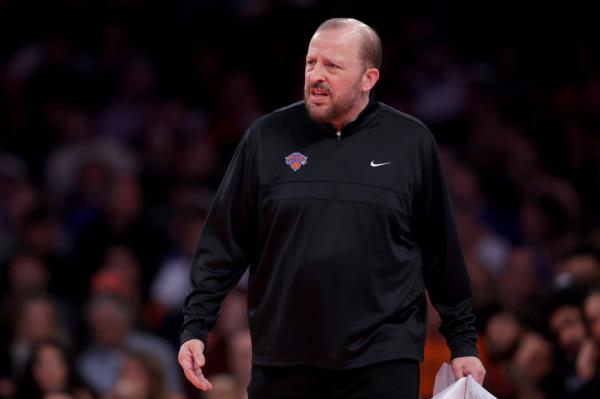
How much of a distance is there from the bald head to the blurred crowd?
2.20 meters

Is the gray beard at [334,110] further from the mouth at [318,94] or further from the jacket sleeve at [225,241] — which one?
the jacket sleeve at [225,241]

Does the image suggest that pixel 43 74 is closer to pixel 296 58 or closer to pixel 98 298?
pixel 296 58

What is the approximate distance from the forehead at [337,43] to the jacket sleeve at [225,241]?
0.35m

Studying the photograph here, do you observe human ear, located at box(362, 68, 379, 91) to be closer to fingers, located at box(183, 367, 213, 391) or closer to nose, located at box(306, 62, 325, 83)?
nose, located at box(306, 62, 325, 83)

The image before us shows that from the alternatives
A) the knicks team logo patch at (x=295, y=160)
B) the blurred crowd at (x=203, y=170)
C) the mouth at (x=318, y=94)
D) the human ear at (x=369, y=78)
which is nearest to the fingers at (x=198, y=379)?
the knicks team logo patch at (x=295, y=160)

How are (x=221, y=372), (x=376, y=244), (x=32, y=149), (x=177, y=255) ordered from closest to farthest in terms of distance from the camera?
(x=376, y=244)
(x=221, y=372)
(x=177, y=255)
(x=32, y=149)

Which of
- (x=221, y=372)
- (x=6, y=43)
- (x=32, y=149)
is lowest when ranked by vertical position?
(x=221, y=372)

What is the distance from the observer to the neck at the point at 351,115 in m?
4.01

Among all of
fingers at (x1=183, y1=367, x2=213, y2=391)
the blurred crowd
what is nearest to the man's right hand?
fingers at (x1=183, y1=367, x2=213, y2=391)

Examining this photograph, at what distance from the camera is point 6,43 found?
10609 millimetres

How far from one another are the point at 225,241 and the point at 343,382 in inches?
22.6

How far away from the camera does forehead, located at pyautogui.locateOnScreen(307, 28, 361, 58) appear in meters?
3.94

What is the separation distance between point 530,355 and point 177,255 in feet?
8.99

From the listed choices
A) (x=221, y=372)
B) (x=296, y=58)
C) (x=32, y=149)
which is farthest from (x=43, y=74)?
(x=221, y=372)
